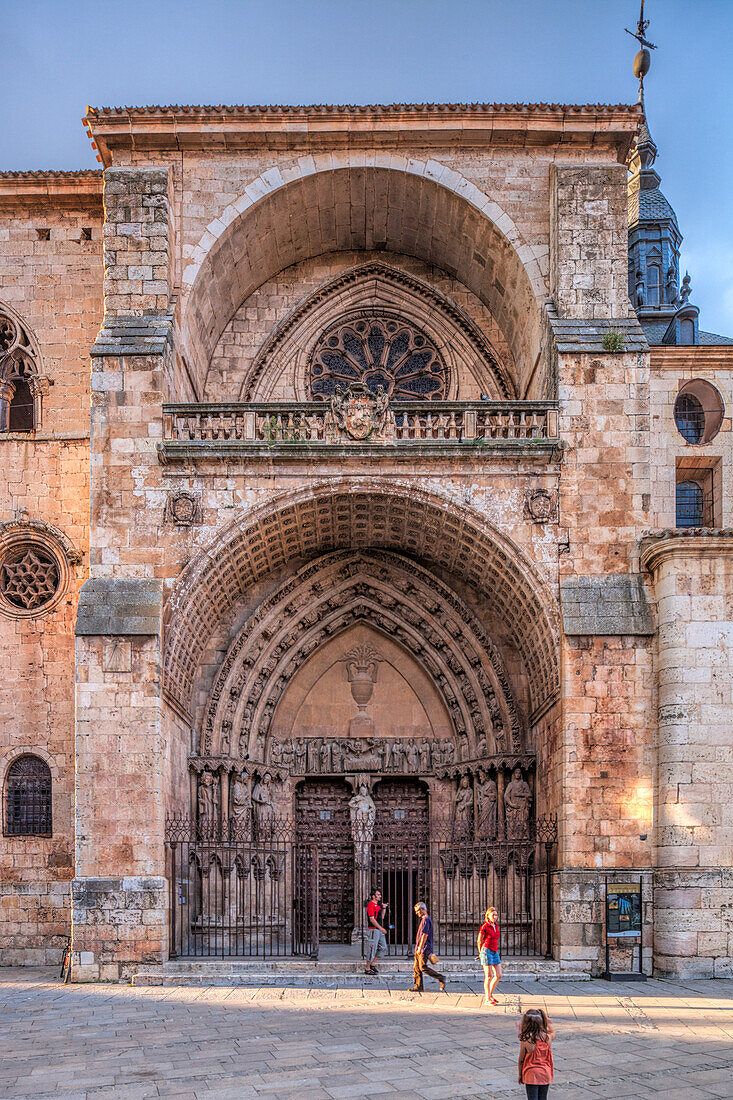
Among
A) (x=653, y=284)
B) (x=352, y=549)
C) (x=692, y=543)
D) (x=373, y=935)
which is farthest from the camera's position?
(x=653, y=284)

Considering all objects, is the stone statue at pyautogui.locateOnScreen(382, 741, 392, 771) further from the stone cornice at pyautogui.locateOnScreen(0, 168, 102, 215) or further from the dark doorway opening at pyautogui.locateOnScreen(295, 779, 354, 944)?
the stone cornice at pyautogui.locateOnScreen(0, 168, 102, 215)

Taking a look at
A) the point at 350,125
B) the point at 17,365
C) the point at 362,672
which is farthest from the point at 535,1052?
the point at 17,365

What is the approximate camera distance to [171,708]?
13.7 metres

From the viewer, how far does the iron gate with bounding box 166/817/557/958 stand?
45.0ft

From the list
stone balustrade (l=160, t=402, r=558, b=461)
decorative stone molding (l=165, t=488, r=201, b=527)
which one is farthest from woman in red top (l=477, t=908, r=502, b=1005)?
decorative stone molding (l=165, t=488, r=201, b=527)

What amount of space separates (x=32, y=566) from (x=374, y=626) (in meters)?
5.23

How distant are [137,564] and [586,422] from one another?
243 inches

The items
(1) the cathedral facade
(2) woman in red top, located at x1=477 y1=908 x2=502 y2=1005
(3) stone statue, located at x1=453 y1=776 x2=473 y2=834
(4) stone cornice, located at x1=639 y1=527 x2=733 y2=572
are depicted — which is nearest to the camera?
(2) woman in red top, located at x1=477 y1=908 x2=502 y2=1005

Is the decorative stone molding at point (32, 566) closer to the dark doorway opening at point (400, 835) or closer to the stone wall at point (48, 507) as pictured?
the stone wall at point (48, 507)

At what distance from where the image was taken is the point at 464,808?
1505cm

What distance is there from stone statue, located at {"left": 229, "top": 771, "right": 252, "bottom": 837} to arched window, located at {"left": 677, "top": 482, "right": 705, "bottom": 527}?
7655mm

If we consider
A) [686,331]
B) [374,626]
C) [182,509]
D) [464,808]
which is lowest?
[464,808]

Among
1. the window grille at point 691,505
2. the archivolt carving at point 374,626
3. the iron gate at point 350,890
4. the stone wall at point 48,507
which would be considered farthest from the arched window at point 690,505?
the stone wall at point 48,507

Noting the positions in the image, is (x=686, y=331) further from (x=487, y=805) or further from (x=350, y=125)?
(x=487, y=805)
